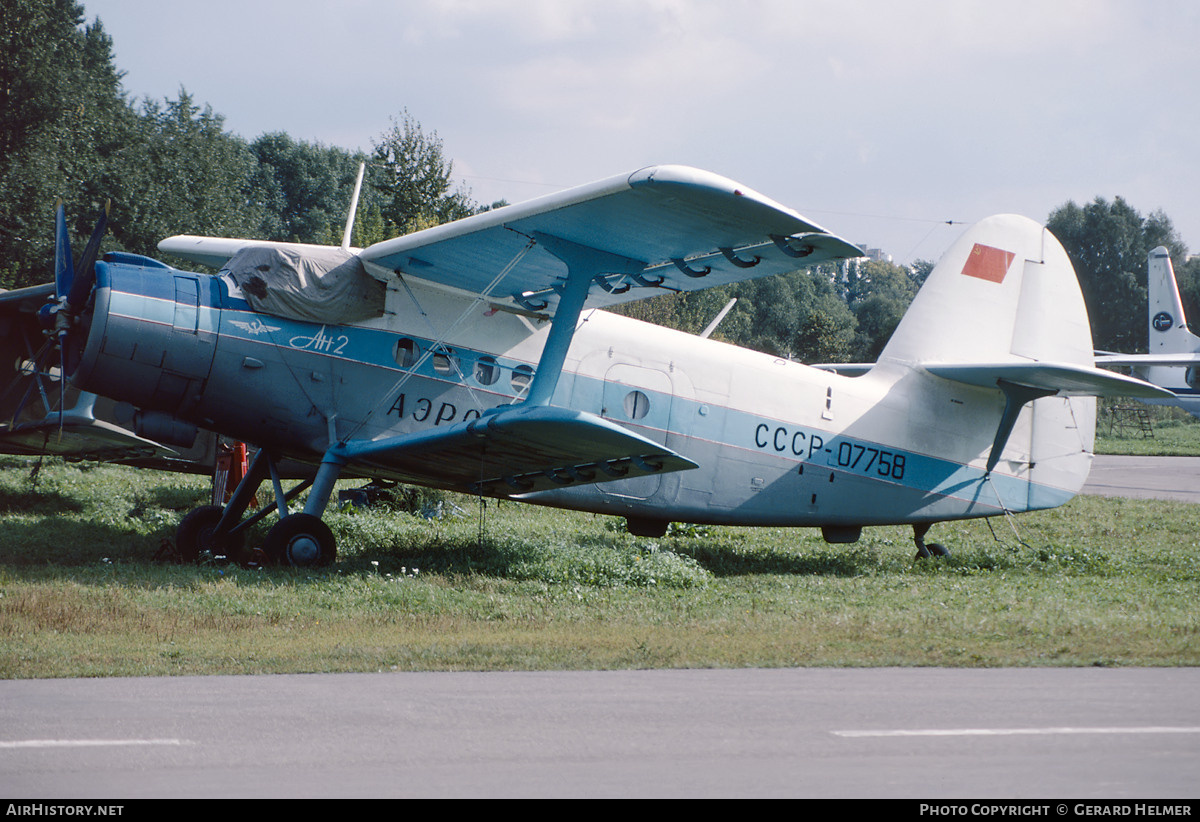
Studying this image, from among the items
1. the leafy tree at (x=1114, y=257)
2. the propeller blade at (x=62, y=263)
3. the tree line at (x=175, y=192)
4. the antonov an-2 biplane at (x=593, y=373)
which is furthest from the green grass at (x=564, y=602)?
the leafy tree at (x=1114, y=257)

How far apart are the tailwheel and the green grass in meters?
0.48

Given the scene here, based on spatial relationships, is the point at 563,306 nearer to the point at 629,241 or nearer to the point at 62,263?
the point at 629,241

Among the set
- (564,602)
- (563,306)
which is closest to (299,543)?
(564,602)

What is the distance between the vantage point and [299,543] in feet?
32.9

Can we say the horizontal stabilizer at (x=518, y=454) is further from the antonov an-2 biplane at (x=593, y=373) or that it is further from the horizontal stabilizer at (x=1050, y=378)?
the horizontal stabilizer at (x=1050, y=378)

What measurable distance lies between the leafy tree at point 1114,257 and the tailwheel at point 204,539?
224 feet

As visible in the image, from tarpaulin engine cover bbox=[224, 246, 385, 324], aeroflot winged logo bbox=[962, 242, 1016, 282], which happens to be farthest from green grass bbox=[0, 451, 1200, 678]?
aeroflot winged logo bbox=[962, 242, 1016, 282]

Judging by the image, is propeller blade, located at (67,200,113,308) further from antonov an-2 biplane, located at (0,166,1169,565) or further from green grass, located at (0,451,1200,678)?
green grass, located at (0,451,1200,678)

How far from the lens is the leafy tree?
2739 inches

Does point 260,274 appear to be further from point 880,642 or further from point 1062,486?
point 1062,486

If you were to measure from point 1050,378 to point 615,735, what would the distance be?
8.88 metres
